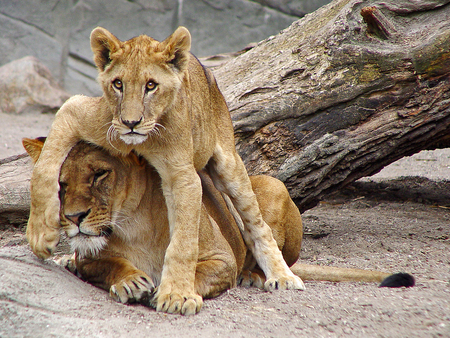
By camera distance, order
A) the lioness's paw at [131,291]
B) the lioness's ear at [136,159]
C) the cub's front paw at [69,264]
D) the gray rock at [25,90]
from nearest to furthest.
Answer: the lioness's paw at [131,291] → the lioness's ear at [136,159] → the cub's front paw at [69,264] → the gray rock at [25,90]

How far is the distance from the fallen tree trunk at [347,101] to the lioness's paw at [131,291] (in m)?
1.86

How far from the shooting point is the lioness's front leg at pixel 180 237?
287cm

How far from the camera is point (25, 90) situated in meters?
11.2

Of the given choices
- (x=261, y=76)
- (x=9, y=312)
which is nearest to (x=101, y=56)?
(x=9, y=312)

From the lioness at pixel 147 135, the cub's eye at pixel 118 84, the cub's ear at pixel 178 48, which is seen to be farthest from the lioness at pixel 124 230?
the cub's ear at pixel 178 48

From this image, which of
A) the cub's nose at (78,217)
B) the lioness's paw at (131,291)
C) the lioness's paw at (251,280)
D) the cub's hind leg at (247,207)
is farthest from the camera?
the lioness's paw at (251,280)

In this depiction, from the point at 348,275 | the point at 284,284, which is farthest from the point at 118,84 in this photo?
the point at 348,275

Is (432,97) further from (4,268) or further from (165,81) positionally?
(4,268)

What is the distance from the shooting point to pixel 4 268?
9.03ft

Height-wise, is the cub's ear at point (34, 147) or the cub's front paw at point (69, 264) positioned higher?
the cub's ear at point (34, 147)

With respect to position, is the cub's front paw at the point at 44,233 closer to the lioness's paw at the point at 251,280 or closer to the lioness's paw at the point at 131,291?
the lioness's paw at the point at 131,291

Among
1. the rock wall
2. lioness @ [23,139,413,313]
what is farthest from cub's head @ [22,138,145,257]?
the rock wall

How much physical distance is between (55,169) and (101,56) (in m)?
0.78

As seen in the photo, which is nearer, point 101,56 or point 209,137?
point 101,56
